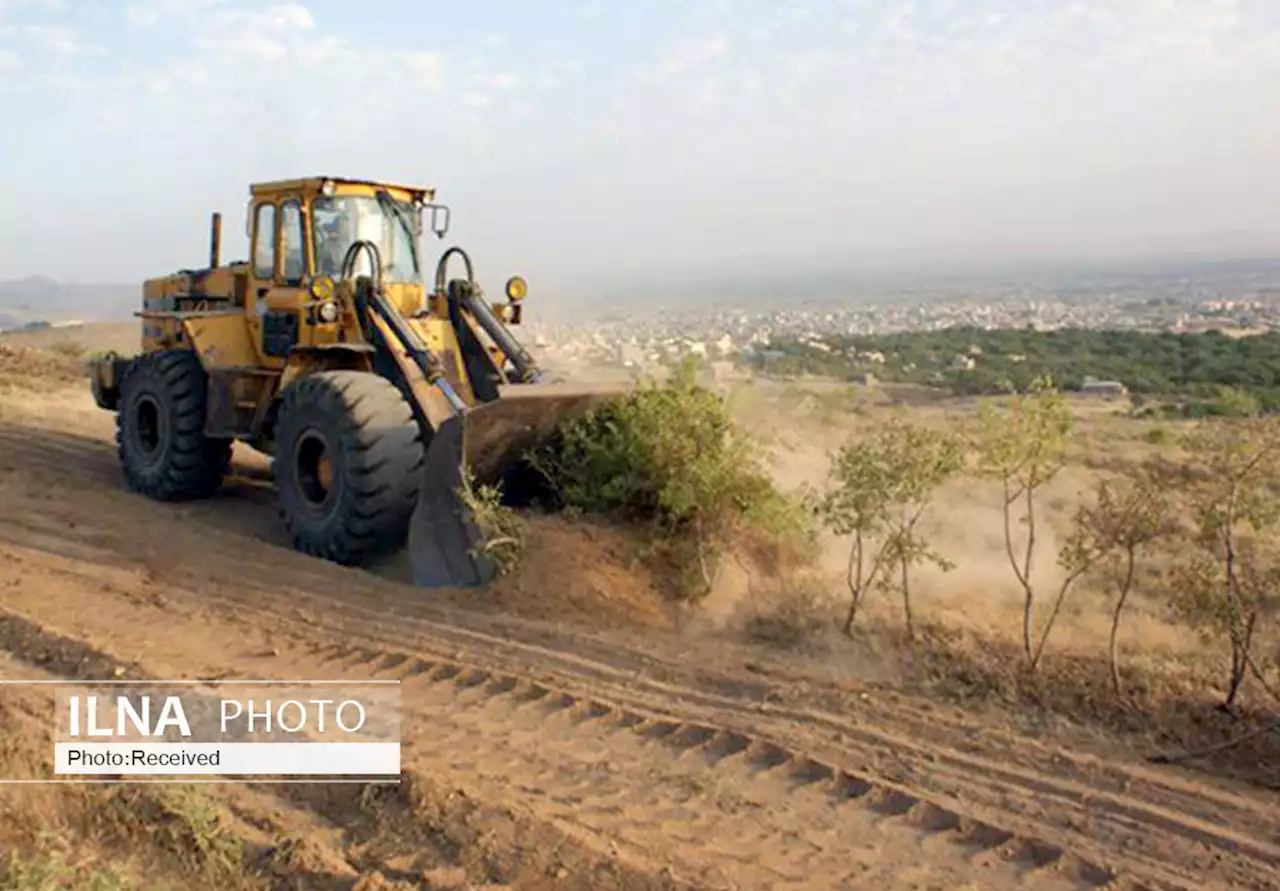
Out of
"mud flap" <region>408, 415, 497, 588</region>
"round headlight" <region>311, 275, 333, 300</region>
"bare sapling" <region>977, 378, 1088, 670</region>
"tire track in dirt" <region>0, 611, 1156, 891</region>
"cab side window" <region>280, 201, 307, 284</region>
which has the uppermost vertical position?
"cab side window" <region>280, 201, 307, 284</region>

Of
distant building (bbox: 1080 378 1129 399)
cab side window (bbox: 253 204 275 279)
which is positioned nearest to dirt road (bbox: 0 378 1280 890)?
cab side window (bbox: 253 204 275 279)

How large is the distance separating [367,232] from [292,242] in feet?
2.08

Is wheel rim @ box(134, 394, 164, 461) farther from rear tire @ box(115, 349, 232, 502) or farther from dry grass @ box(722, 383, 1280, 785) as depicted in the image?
dry grass @ box(722, 383, 1280, 785)

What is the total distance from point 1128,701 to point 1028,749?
0.92 meters

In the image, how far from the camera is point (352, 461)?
8109mm

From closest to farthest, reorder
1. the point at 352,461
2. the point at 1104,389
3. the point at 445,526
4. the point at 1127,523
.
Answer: the point at 1127,523 < the point at 445,526 < the point at 352,461 < the point at 1104,389

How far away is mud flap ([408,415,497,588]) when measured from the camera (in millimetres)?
7629

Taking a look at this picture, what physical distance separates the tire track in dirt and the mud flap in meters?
1.55

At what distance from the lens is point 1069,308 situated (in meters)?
63.0

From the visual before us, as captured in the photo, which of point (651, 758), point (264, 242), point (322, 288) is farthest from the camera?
point (264, 242)

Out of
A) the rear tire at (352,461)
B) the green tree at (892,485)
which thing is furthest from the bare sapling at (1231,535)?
the rear tire at (352,461)

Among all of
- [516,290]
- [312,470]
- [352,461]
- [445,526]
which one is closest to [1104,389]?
[516,290]

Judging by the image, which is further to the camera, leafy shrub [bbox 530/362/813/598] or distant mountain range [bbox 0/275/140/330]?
distant mountain range [bbox 0/275/140/330]

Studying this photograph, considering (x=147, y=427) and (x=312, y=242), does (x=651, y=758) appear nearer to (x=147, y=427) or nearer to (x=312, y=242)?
(x=312, y=242)
